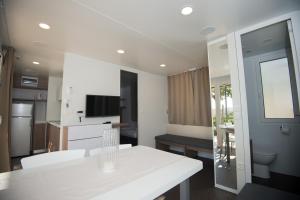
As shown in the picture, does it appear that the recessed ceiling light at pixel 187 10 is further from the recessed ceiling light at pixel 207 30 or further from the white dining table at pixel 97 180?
the white dining table at pixel 97 180

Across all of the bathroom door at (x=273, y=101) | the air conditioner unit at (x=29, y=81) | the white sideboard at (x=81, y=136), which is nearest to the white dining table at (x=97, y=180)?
the white sideboard at (x=81, y=136)

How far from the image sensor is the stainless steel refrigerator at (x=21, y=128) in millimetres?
3822

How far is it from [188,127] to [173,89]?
1383 mm

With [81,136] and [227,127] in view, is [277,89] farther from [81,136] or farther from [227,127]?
[81,136]

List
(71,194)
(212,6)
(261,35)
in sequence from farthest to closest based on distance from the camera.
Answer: (261,35)
(212,6)
(71,194)

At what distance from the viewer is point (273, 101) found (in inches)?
110

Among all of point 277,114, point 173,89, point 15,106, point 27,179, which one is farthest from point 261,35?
point 15,106

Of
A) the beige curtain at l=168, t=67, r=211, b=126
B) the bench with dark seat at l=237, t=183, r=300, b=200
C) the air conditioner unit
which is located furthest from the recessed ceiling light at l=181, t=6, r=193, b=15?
the air conditioner unit

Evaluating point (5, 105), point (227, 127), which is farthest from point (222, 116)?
point (5, 105)

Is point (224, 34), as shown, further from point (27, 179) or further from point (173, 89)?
point (27, 179)

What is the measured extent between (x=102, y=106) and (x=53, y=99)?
2472 mm

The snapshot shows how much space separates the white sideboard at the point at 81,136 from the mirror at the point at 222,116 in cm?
234

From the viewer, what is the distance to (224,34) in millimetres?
2266

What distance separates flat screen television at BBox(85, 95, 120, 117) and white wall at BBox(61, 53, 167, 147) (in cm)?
13
